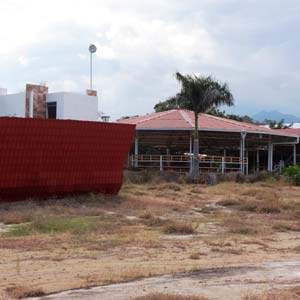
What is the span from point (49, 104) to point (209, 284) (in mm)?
41598

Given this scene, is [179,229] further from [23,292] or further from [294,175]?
[294,175]

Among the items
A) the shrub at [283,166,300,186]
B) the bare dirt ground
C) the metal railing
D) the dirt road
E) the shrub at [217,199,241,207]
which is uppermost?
the metal railing

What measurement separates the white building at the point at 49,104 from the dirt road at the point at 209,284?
37850mm

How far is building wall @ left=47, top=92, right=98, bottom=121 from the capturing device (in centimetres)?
4747

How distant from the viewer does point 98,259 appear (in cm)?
1162

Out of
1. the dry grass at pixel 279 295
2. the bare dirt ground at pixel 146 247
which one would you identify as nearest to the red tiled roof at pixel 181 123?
the bare dirt ground at pixel 146 247

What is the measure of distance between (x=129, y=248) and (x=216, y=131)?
Answer: 110ft

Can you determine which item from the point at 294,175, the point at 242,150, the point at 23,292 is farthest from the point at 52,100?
the point at 23,292

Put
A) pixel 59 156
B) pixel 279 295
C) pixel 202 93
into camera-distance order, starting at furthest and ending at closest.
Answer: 1. pixel 202 93
2. pixel 59 156
3. pixel 279 295

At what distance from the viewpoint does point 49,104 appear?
49125 millimetres

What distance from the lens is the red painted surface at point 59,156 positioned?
2331 centimetres

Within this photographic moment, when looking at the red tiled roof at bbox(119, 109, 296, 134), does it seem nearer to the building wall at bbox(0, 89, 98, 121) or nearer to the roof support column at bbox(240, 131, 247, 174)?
the roof support column at bbox(240, 131, 247, 174)

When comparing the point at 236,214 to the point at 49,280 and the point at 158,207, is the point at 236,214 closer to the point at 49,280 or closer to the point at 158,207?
the point at 158,207

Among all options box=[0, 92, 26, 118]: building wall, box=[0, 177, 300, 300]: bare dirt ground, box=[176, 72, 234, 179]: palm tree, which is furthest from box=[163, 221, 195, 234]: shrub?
box=[0, 92, 26, 118]: building wall
